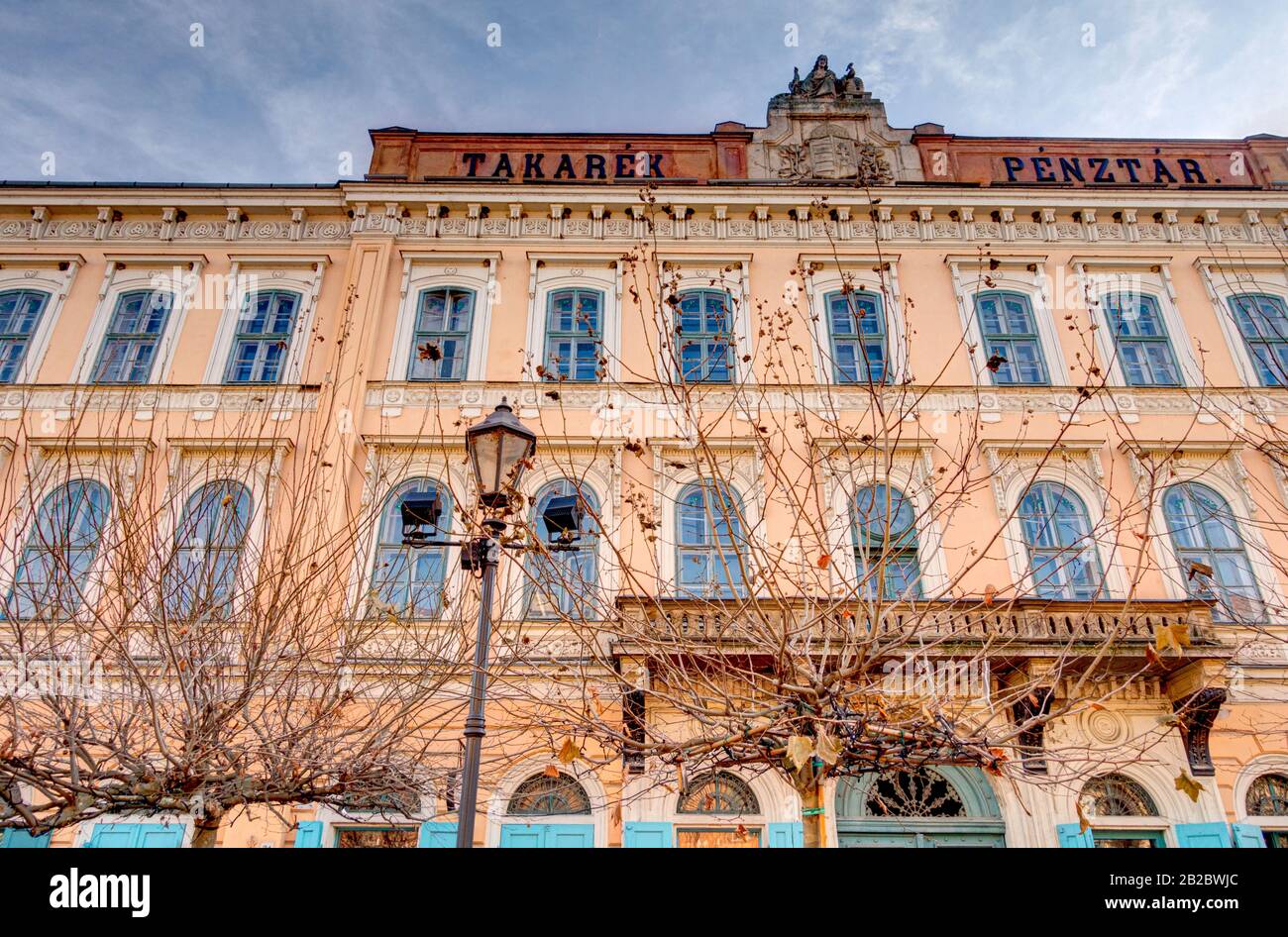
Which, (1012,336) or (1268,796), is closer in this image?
(1268,796)

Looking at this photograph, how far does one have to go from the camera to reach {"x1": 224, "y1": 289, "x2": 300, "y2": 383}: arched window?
46.5 feet

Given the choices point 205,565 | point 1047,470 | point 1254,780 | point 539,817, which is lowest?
point 539,817

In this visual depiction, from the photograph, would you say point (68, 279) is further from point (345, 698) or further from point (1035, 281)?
point (1035, 281)

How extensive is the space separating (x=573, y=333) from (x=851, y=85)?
26.2 ft

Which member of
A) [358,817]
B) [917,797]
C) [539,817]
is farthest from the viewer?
[917,797]

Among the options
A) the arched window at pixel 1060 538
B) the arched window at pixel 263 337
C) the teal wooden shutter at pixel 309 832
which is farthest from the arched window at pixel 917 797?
the arched window at pixel 263 337

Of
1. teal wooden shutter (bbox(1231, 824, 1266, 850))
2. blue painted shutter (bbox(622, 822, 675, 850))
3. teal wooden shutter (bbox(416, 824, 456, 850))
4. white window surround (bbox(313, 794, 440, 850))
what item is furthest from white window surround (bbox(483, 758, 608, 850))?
teal wooden shutter (bbox(1231, 824, 1266, 850))

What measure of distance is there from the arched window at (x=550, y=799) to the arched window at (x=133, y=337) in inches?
353

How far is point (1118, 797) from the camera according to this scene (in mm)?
11180

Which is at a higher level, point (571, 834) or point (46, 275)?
point (46, 275)

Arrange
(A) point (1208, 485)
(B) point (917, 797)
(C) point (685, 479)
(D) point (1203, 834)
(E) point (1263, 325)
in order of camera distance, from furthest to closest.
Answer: (E) point (1263, 325), (C) point (685, 479), (A) point (1208, 485), (B) point (917, 797), (D) point (1203, 834)

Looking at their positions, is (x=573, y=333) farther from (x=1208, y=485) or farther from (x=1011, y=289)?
(x=1208, y=485)

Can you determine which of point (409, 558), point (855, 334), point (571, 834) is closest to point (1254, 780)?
point (855, 334)
